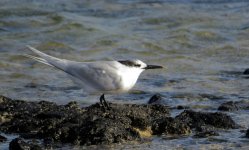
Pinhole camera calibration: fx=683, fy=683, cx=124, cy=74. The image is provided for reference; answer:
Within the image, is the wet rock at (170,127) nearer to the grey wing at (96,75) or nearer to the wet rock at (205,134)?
the wet rock at (205,134)

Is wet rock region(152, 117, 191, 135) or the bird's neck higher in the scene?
the bird's neck

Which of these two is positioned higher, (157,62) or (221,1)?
(221,1)

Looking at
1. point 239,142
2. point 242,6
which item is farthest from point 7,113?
point 242,6

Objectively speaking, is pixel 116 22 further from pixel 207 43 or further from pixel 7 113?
pixel 7 113

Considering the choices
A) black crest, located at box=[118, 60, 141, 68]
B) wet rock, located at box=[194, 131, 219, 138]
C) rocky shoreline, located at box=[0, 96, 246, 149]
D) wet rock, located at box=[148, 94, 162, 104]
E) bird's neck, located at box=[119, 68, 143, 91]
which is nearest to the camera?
rocky shoreline, located at box=[0, 96, 246, 149]

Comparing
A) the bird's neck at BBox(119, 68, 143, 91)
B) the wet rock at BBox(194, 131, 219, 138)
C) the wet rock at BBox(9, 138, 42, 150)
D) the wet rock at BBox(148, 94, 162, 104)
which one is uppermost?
the bird's neck at BBox(119, 68, 143, 91)

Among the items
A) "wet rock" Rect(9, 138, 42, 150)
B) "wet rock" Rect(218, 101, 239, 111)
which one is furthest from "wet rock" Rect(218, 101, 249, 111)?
"wet rock" Rect(9, 138, 42, 150)

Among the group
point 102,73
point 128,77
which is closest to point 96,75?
point 102,73

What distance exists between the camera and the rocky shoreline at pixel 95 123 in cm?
617

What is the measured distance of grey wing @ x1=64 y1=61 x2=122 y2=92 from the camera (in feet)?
22.2

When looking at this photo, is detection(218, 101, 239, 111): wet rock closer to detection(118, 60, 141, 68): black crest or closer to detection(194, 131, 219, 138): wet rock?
detection(194, 131, 219, 138): wet rock

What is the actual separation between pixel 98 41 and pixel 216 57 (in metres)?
2.32

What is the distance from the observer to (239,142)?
6375 millimetres

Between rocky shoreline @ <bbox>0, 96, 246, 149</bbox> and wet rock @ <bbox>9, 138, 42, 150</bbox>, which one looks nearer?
wet rock @ <bbox>9, 138, 42, 150</bbox>
